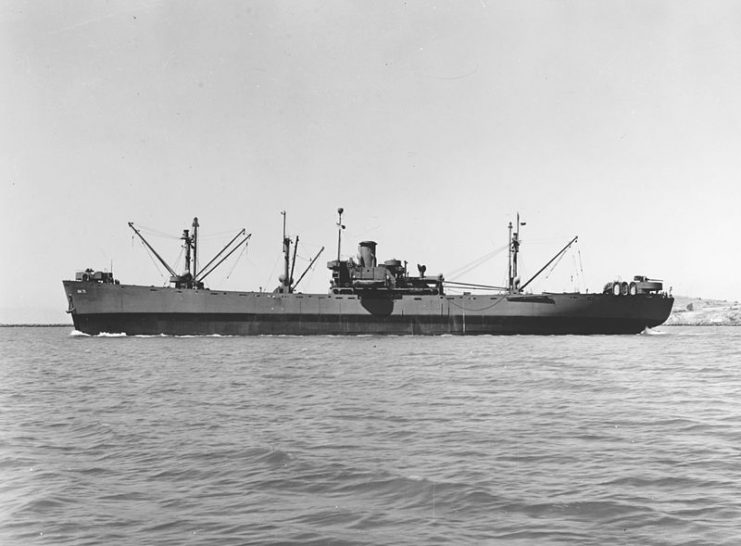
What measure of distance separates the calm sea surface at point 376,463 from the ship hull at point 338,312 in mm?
29412

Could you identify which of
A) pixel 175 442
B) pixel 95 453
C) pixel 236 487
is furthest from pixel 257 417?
pixel 236 487

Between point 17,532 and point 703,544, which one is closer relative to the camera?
point 703,544

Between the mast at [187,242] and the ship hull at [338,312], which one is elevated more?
the mast at [187,242]

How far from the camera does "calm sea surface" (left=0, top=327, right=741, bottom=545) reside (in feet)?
19.7

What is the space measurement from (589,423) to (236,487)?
6.09m

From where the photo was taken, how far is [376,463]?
27.0 feet

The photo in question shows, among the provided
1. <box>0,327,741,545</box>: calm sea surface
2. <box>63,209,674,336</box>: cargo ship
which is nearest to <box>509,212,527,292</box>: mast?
<box>63,209,674,336</box>: cargo ship

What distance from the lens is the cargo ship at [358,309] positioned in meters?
45.5

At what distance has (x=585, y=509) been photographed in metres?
6.34

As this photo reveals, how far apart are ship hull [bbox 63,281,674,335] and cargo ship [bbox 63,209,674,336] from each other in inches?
2.8

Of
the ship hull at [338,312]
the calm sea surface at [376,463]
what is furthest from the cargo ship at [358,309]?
the calm sea surface at [376,463]

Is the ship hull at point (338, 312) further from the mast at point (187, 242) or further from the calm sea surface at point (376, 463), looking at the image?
the calm sea surface at point (376, 463)

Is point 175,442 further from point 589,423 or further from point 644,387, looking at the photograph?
point 644,387

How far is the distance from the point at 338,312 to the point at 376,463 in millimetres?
38626
